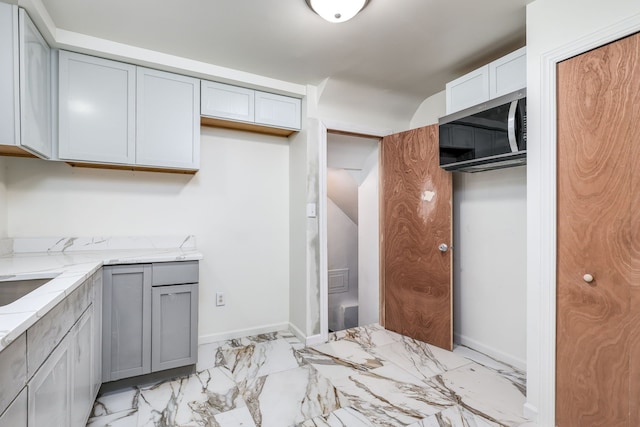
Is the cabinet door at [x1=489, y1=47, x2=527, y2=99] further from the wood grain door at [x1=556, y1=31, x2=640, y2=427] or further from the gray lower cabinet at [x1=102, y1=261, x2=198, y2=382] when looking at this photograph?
the gray lower cabinet at [x1=102, y1=261, x2=198, y2=382]

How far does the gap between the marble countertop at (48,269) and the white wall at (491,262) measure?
2.15 meters

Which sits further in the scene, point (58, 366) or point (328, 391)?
point (328, 391)

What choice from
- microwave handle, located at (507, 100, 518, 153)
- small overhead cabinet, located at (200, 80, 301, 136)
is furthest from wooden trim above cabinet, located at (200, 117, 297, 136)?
microwave handle, located at (507, 100, 518, 153)

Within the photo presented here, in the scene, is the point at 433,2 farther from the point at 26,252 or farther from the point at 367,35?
the point at 26,252

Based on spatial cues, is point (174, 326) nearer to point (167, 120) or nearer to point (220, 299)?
point (220, 299)

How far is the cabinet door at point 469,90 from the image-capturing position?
209 centimetres

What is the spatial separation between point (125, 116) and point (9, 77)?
0.59 m

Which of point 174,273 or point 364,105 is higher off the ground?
point 364,105

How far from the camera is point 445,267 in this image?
2.49 metres

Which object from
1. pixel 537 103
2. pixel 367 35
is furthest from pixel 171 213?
pixel 537 103

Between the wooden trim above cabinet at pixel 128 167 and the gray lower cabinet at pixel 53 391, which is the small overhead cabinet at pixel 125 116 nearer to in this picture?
the wooden trim above cabinet at pixel 128 167

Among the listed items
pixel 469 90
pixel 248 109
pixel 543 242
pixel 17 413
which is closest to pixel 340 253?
pixel 248 109

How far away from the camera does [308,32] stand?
1923 millimetres

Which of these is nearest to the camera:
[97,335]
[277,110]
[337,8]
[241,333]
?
[337,8]
